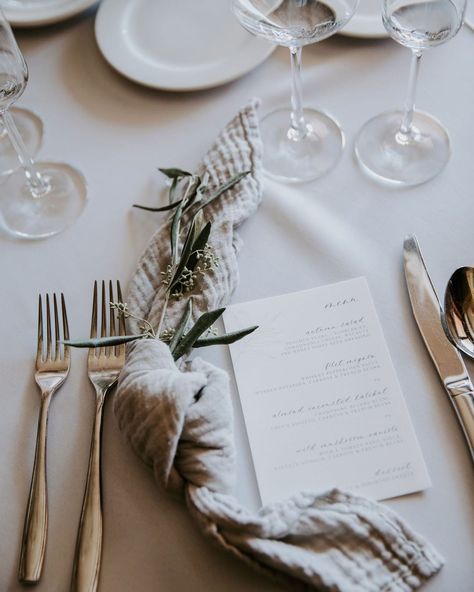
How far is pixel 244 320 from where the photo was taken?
0.67m

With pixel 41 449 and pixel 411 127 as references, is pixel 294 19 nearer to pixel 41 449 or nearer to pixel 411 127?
pixel 411 127

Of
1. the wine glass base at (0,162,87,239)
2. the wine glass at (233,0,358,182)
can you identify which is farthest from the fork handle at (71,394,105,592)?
the wine glass at (233,0,358,182)

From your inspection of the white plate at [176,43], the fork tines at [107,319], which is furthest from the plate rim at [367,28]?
the fork tines at [107,319]

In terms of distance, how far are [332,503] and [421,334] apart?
0.21 metres

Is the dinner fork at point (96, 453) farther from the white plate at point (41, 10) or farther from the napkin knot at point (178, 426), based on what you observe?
the white plate at point (41, 10)

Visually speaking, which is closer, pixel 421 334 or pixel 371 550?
pixel 371 550

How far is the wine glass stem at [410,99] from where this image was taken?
715mm

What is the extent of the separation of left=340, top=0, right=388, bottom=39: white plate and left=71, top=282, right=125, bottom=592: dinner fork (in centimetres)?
51

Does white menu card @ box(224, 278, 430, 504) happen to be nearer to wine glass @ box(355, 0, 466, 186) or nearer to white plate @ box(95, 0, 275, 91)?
wine glass @ box(355, 0, 466, 186)

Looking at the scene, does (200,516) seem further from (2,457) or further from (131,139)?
(131,139)

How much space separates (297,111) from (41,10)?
1.51ft

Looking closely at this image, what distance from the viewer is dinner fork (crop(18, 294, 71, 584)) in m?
0.55

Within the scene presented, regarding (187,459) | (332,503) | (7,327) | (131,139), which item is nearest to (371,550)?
(332,503)

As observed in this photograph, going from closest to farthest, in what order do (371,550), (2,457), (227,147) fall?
(371,550) < (2,457) < (227,147)
